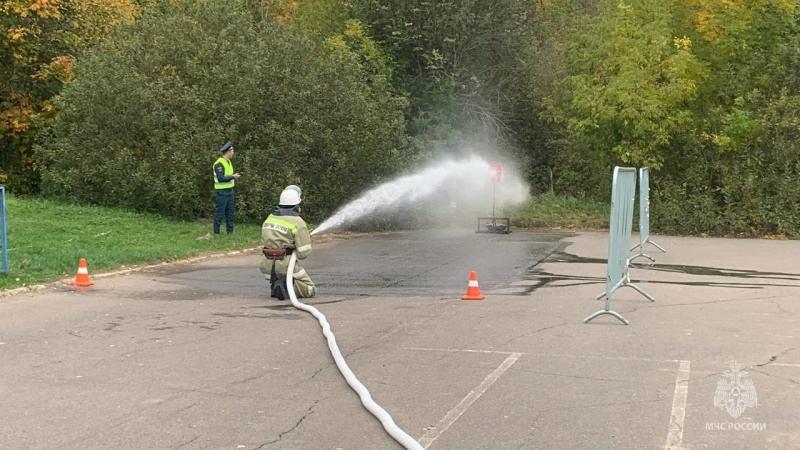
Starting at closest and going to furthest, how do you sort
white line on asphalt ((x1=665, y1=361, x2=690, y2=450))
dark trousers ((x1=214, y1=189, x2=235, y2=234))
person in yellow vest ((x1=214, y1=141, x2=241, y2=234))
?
1. white line on asphalt ((x1=665, y1=361, x2=690, y2=450))
2. person in yellow vest ((x1=214, y1=141, x2=241, y2=234))
3. dark trousers ((x1=214, y1=189, x2=235, y2=234))

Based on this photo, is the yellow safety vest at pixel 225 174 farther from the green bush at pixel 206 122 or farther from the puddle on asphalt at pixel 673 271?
the puddle on asphalt at pixel 673 271

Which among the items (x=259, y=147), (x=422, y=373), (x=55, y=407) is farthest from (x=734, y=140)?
(x=55, y=407)

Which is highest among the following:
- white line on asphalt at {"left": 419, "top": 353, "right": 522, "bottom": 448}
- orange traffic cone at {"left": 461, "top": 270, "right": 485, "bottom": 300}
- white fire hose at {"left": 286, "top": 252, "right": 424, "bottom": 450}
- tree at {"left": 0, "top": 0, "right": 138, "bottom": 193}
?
tree at {"left": 0, "top": 0, "right": 138, "bottom": 193}

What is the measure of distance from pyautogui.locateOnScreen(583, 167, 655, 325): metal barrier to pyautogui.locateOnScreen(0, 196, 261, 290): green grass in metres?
7.35

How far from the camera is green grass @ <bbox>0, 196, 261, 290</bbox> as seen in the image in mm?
12156

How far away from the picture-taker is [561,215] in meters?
25.4

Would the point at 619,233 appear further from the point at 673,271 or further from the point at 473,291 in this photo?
the point at 673,271

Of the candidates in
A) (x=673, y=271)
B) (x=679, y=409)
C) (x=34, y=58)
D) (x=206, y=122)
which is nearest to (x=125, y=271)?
(x=206, y=122)

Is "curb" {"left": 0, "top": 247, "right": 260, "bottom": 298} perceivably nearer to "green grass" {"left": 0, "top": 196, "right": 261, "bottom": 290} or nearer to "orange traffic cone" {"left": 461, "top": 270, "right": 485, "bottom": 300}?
"green grass" {"left": 0, "top": 196, "right": 261, "bottom": 290}

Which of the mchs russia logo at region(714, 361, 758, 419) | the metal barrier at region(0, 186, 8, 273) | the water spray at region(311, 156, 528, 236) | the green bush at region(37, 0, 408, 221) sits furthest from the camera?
the water spray at region(311, 156, 528, 236)

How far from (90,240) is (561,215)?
14601 millimetres

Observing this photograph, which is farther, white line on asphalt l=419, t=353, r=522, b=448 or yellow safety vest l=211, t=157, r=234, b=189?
yellow safety vest l=211, t=157, r=234, b=189

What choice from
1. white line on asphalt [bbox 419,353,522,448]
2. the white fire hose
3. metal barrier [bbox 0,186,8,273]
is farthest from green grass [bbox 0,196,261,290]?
white line on asphalt [bbox 419,353,522,448]

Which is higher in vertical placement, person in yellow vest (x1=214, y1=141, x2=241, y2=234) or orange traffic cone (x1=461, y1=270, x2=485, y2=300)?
person in yellow vest (x1=214, y1=141, x2=241, y2=234)
